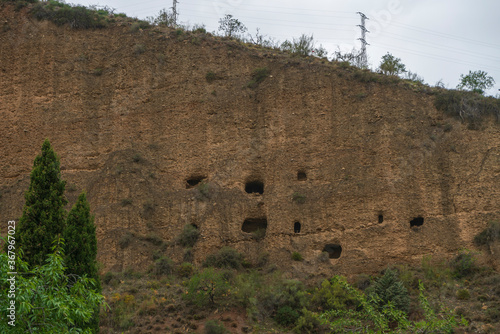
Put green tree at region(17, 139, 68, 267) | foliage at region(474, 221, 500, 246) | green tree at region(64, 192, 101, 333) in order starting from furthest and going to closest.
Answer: foliage at region(474, 221, 500, 246) → green tree at region(64, 192, 101, 333) → green tree at region(17, 139, 68, 267)

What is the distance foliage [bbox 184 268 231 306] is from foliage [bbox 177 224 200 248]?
2.71 meters

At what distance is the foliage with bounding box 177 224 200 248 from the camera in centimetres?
2761

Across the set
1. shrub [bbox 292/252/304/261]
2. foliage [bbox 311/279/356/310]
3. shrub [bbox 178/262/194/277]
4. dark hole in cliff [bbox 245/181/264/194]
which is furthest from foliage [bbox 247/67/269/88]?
foliage [bbox 311/279/356/310]

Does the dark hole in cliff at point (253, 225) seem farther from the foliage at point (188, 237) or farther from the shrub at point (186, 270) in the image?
the shrub at point (186, 270)

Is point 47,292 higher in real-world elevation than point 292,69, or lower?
lower

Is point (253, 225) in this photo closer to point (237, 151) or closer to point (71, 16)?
point (237, 151)

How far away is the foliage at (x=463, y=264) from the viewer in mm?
25275

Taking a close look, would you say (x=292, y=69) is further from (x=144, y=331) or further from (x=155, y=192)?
(x=144, y=331)

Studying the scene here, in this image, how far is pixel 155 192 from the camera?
29.2 meters

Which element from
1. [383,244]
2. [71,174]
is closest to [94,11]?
[71,174]

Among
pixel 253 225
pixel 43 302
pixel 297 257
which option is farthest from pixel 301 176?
pixel 43 302

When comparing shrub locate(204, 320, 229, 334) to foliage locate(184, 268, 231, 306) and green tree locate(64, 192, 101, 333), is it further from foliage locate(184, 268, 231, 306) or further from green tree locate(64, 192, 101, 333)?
green tree locate(64, 192, 101, 333)

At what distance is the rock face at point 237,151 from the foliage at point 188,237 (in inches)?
11.5

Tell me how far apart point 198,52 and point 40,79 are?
7.81m
